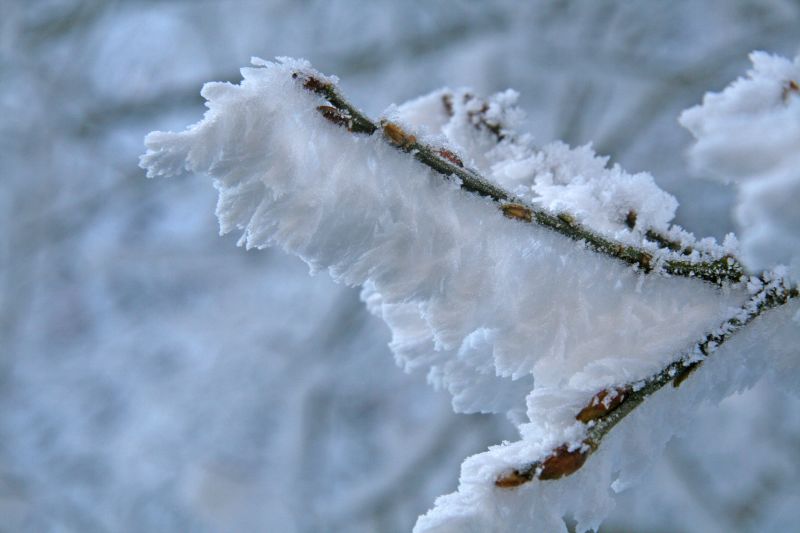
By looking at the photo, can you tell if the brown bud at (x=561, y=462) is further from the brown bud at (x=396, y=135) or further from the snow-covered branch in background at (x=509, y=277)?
the brown bud at (x=396, y=135)

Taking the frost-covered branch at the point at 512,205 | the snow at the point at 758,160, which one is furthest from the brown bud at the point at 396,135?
the snow at the point at 758,160

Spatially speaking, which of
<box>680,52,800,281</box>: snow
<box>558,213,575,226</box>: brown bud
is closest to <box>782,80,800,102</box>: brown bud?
<box>680,52,800,281</box>: snow

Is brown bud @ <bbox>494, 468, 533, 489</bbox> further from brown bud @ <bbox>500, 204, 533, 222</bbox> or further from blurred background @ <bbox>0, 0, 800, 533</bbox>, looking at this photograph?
blurred background @ <bbox>0, 0, 800, 533</bbox>

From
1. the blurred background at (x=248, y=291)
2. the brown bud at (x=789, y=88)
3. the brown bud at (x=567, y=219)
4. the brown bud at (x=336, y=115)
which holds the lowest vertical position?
the brown bud at (x=789, y=88)

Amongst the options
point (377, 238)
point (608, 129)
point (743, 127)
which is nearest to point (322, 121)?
point (377, 238)

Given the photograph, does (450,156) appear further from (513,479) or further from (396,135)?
(513,479)
